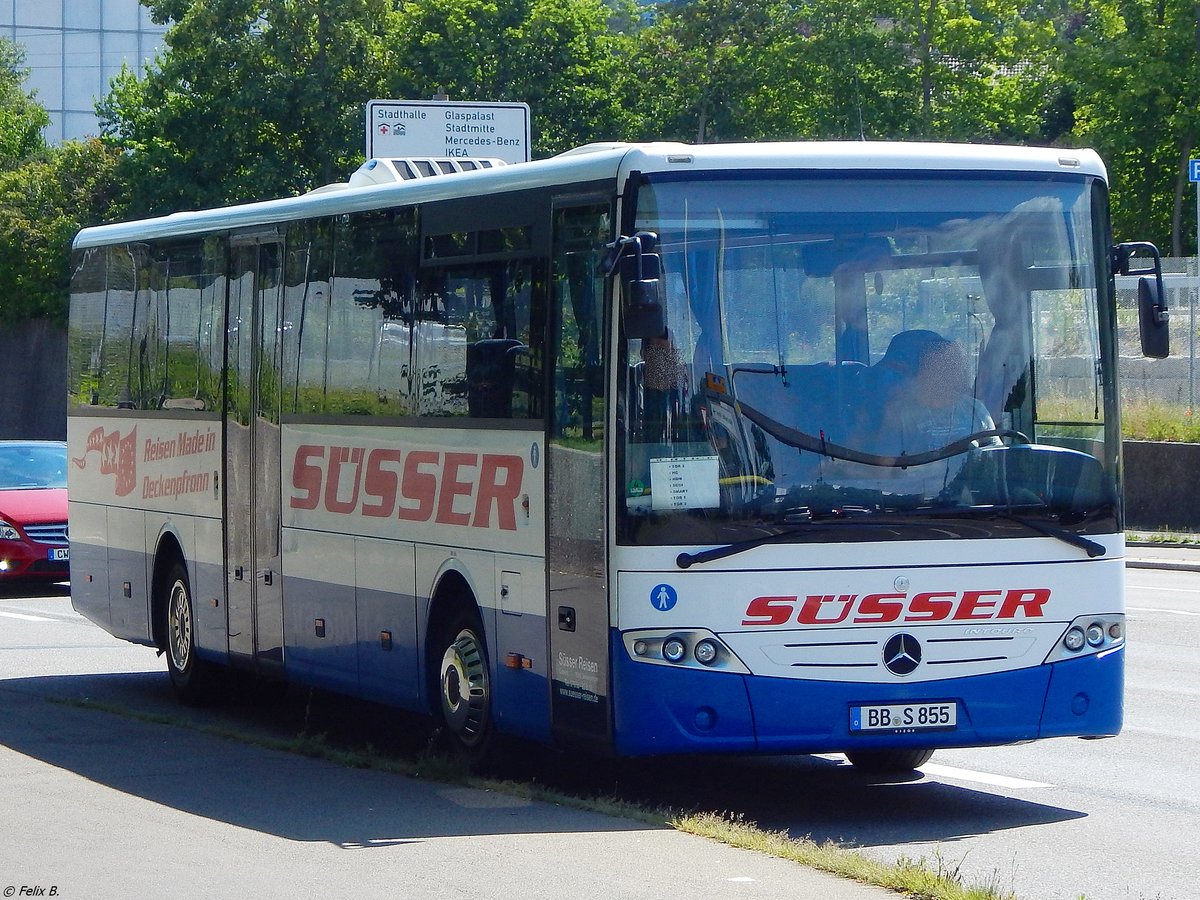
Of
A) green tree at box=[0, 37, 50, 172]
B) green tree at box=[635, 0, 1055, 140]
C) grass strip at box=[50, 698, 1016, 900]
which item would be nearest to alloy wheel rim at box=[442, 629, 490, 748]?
grass strip at box=[50, 698, 1016, 900]

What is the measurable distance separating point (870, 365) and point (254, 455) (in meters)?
5.13

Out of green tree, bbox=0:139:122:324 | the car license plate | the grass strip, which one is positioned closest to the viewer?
the grass strip

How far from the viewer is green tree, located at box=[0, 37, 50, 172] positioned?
243ft

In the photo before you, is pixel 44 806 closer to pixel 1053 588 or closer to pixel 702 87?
pixel 1053 588

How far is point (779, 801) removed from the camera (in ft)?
31.6

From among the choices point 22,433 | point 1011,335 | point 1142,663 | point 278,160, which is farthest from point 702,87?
point 1011,335

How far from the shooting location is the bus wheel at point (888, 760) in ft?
34.2

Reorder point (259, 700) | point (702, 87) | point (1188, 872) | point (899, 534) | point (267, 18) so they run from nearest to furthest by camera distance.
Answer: point (1188, 872)
point (899, 534)
point (259, 700)
point (267, 18)
point (702, 87)

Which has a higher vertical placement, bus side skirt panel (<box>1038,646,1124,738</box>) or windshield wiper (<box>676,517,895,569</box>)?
windshield wiper (<box>676,517,895,569</box>)

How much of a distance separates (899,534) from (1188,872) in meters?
1.91

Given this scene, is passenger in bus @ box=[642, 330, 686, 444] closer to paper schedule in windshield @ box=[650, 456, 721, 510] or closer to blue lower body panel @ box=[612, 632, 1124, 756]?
paper schedule in windshield @ box=[650, 456, 721, 510]

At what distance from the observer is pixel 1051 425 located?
918 centimetres

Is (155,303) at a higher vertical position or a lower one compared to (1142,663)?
higher

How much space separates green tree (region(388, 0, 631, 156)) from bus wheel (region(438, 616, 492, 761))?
43210 millimetres
